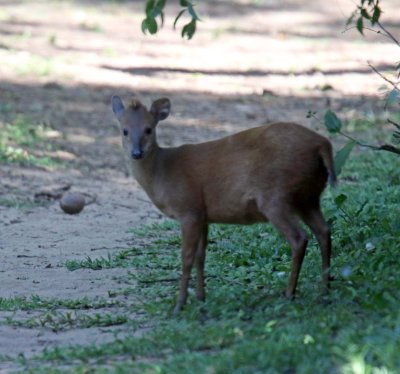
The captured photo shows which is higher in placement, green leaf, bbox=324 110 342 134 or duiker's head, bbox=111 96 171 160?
green leaf, bbox=324 110 342 134

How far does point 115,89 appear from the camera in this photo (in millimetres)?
15109

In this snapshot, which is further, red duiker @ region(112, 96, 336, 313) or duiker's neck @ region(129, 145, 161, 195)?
duiker's neck @ region(129, 145, 161, 195)

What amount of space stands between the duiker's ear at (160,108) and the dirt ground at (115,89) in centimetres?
120

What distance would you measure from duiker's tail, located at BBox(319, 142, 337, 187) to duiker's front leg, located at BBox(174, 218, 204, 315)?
0.86 metres

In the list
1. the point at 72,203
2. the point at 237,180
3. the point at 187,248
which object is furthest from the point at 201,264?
the point at 72,203

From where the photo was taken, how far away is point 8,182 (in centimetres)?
1068

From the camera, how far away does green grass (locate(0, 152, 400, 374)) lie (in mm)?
4852

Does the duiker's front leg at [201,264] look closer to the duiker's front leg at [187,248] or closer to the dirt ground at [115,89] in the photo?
the duiker's front leg at [187,248]

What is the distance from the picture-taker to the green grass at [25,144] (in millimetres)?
11375

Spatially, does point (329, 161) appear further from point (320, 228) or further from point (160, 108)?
point (160, 108)

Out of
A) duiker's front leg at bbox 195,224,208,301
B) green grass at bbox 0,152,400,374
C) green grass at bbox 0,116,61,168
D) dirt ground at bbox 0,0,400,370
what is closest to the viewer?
green grass at bbox 0,152,400,374

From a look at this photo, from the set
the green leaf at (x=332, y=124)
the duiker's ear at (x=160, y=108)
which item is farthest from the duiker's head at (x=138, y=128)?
the green leaf at (x=332, y=124)

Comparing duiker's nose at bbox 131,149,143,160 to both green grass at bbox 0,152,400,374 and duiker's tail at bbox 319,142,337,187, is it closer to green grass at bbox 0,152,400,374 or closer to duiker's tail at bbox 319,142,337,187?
green grass at bbox 0,152,400,374

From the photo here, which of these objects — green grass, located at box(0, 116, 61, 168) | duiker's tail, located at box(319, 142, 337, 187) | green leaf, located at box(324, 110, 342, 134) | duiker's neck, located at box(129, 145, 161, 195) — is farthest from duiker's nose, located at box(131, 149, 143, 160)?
green grass, located at box(0, 116, 61, 168)
